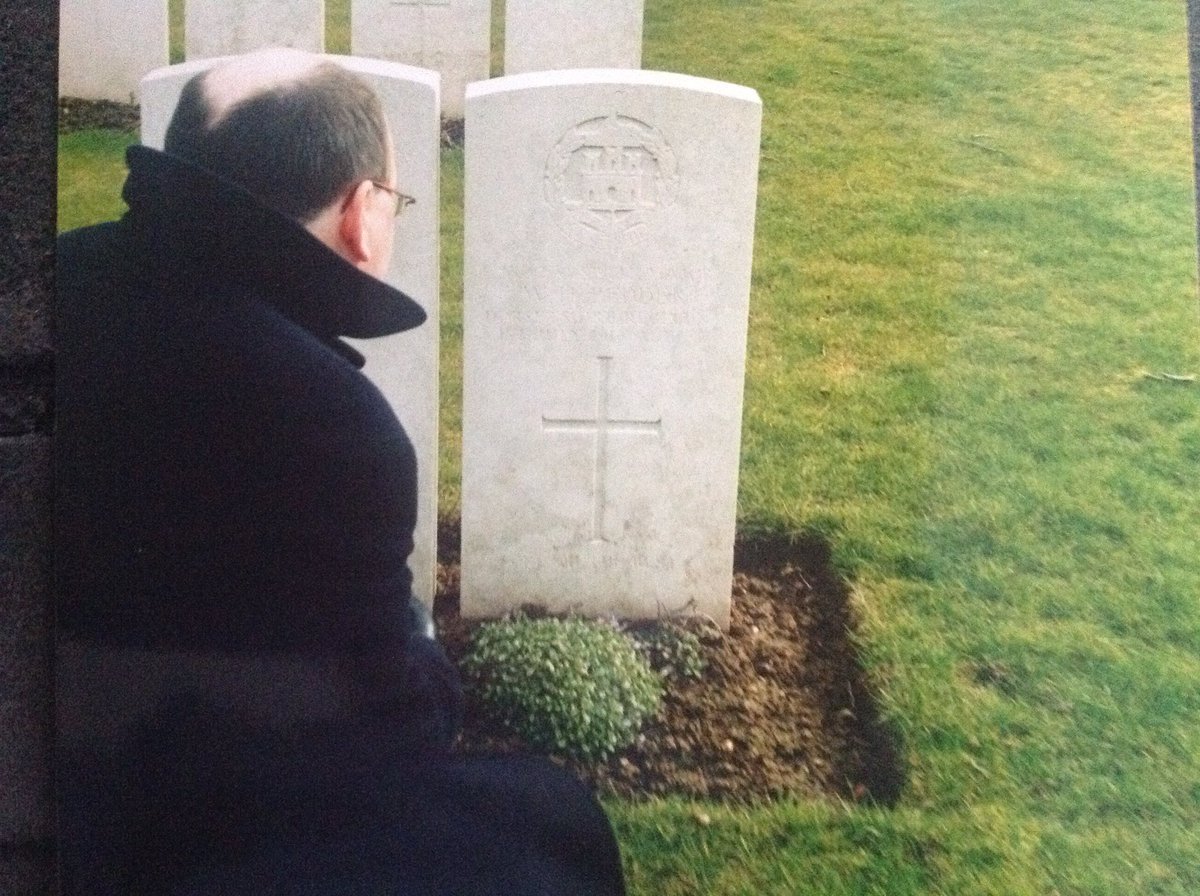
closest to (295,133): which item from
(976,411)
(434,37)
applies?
(434,37)

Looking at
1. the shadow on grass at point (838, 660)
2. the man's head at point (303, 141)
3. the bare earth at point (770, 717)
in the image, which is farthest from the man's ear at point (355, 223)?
the shadow on grass at point (838, 660)

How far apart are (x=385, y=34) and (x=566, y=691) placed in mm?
991

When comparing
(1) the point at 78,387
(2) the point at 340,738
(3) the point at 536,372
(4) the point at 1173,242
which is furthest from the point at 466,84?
(4) the point at 1173,242

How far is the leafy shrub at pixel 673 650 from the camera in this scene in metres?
1.89

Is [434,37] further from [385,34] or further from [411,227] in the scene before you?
[411,227]

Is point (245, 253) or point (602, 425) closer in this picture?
point (245, 253)

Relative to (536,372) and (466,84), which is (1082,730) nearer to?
(536,372)

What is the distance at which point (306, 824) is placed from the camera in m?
1.84

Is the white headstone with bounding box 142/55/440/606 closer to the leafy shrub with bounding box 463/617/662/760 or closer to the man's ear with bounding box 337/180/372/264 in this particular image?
the man's ear with bounding box 337/180/372/264

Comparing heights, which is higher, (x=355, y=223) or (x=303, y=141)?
(x=303, y=141)

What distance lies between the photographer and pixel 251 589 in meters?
1.81

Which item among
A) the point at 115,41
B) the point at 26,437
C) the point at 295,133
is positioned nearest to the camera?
the point at 295,133

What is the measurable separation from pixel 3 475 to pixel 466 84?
104cm

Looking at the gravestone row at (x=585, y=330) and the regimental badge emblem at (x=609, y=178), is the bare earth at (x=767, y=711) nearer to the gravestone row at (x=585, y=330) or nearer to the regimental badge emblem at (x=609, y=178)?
the gravestone row at (x=585, y=330)
